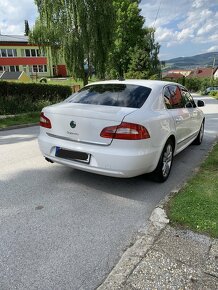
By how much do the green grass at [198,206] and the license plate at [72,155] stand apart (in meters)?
1.30

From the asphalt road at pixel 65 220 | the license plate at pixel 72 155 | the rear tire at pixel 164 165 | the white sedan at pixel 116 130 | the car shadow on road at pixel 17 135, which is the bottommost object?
the car shadow on road at pixel 17 135

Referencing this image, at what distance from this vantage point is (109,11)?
19.5 meters

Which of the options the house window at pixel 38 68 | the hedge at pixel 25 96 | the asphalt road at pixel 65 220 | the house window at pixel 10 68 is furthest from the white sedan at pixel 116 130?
the house window at pixel 38 68

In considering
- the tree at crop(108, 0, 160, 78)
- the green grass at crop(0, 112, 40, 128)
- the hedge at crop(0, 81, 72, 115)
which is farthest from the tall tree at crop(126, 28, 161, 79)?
the green grass at crop(0, 112, 40, 128)

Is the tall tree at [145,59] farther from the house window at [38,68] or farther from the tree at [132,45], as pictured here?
the house window at [38,68]

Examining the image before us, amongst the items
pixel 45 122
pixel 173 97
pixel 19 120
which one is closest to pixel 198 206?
pixel 173 97

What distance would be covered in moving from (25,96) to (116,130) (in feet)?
39.2

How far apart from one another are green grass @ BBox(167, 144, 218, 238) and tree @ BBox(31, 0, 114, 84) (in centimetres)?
1662

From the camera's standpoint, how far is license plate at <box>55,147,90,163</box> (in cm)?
409

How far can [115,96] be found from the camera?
4559 mm

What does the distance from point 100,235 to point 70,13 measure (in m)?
18.6

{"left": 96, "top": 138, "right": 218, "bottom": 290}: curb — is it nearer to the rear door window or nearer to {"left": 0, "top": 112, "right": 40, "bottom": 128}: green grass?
the rear door window

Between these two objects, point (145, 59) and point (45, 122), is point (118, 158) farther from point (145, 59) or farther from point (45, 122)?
point (145, 59)

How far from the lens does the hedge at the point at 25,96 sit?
42.8 feet
